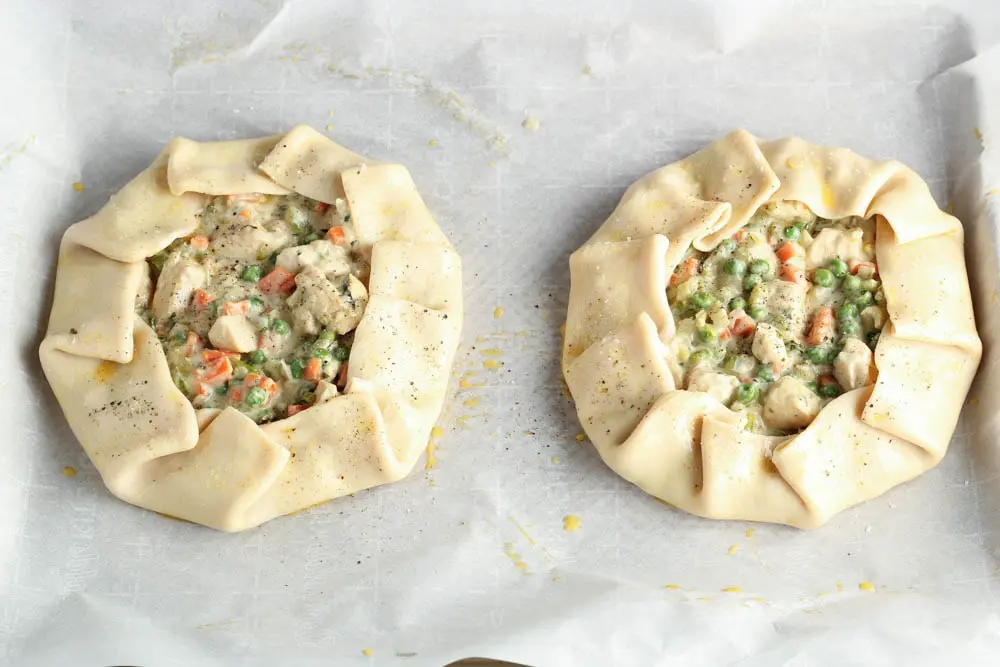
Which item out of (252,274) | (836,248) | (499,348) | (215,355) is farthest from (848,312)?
(215,355)

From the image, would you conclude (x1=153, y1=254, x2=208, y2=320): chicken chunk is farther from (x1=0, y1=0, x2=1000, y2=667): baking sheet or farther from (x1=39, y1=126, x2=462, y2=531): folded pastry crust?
(x1=0, y1=0, x2=1000, y2=667): baking sheet

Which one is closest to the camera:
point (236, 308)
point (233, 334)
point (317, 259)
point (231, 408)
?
point (231, 408)

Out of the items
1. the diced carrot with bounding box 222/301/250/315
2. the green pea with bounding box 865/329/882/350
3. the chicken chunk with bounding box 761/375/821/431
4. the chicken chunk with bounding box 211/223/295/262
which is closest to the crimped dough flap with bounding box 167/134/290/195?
the chicken chunk with bounding box 211/223/295/262

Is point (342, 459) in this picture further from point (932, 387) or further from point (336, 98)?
point (932, 387)

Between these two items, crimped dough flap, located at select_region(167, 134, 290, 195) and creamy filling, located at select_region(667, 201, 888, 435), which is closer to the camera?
creamy filling, located at select_region(667, 201, 888, 435)

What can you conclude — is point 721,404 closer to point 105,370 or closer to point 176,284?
point 176,284

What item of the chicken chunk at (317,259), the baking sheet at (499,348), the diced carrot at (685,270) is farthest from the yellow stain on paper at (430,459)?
the diced carrot at (685,270)

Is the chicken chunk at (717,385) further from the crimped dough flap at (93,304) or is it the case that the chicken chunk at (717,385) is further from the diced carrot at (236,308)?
the crimped dough flap at (93,304)
